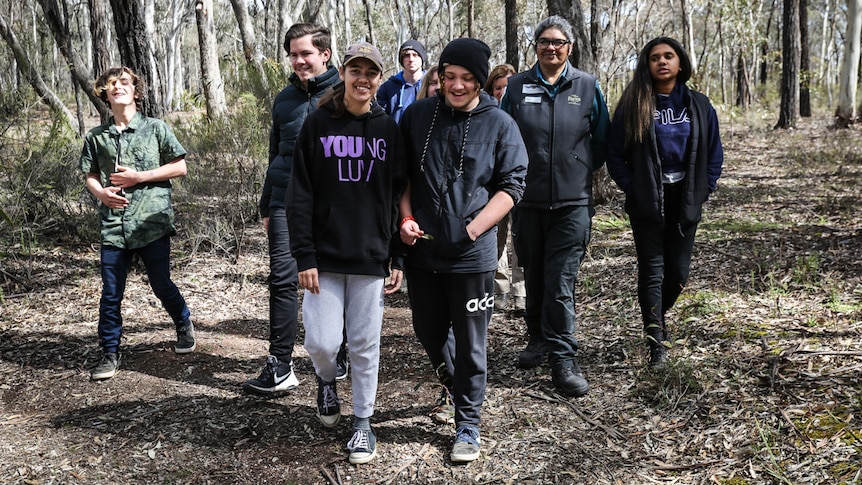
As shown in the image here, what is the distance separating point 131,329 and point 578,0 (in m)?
5.61

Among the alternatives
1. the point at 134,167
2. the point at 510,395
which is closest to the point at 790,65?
the point at 510,395

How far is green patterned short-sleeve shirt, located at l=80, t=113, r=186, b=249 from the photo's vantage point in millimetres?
4258

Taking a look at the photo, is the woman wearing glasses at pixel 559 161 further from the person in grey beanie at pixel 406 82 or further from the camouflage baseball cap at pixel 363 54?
the person in grey beanie at pixel 406 82

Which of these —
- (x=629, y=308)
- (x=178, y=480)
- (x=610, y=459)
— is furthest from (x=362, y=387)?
(x=629, y=308)

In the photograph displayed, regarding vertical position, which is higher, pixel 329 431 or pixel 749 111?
pixel 749 111

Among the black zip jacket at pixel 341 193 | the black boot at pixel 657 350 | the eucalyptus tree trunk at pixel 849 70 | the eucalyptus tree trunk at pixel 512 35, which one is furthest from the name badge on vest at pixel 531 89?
the eucalyptus tree trunk at pixel 849 70

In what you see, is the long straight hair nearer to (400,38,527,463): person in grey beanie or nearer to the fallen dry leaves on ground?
(400,38,527,463): person in grey beanie

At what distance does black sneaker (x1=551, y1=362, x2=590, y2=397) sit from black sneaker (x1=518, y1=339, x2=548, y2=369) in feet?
1.19

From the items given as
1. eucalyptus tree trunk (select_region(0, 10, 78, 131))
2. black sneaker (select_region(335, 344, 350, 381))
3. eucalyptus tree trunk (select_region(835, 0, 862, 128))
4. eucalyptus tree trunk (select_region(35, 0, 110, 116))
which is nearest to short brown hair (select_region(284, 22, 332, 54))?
black sneaker (select_region(335, 344, 350, 381))

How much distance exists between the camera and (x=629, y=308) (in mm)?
5250

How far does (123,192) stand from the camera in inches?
170

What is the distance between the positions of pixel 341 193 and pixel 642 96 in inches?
70.9

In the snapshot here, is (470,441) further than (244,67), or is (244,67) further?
(244,67)

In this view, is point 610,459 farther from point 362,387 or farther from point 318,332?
point 318,332
